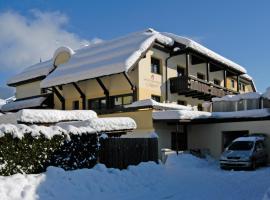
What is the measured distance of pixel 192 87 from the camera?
30891 millimetres

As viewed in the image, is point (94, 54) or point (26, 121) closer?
point (26, 121)

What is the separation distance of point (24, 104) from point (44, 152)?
922 inches

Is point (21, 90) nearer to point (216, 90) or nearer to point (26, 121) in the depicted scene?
point (216, 90)

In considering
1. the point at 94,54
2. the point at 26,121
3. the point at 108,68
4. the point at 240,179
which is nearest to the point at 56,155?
the point at 26,121

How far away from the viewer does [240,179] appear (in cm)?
1647

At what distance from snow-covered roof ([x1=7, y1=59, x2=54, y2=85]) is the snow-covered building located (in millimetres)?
136

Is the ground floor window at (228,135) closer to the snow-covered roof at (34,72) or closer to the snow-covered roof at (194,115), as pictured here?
the snow-covered roof at (194,115)

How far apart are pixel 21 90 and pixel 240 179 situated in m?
28.4

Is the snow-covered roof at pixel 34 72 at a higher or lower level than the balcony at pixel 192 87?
higher

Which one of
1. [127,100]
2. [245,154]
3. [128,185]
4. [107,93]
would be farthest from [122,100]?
[128,185]

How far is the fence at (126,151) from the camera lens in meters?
16.7

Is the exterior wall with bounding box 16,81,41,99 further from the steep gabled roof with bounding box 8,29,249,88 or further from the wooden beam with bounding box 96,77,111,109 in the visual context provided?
the wooden beam with bounding box 96,77,111,109

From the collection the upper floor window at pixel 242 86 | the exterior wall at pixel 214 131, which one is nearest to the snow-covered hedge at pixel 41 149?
the exterior wall at pixel 214 131

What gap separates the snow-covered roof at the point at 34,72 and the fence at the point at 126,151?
2095cm
